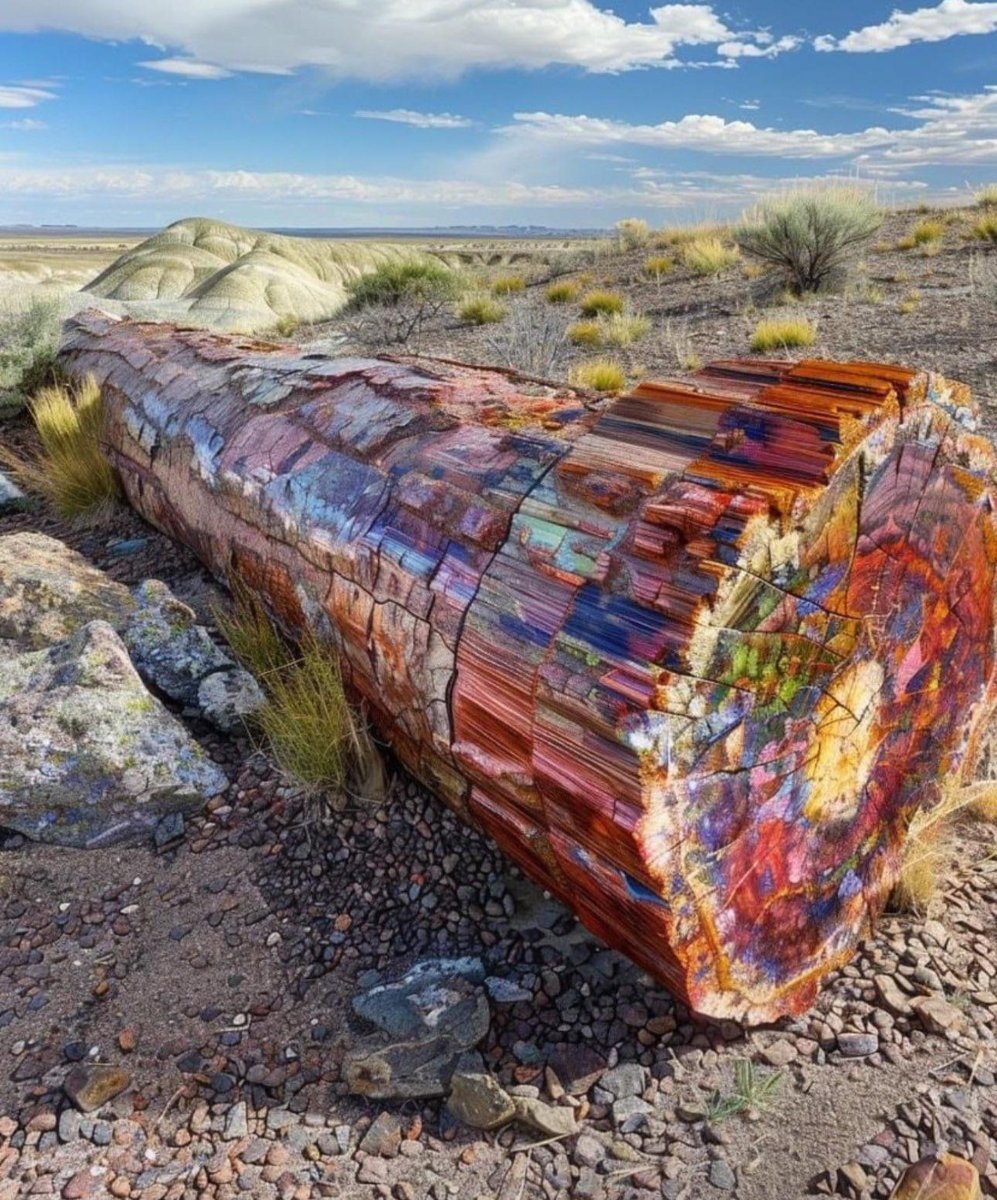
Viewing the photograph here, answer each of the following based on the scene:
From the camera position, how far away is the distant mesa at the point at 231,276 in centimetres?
2161

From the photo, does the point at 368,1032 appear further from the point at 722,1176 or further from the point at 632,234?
the point at 632,234

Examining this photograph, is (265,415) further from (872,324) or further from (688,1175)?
(872,324)

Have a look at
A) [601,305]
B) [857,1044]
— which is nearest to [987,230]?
[601,305]

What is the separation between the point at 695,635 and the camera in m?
1.50

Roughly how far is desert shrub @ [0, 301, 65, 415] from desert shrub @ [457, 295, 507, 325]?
485 cm

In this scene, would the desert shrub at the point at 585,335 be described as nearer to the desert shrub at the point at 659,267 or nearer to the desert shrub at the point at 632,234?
the desert shrub at the point at 659,267

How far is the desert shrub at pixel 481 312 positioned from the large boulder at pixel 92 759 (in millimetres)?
9056

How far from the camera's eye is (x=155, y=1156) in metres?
1.82

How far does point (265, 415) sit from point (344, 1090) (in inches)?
92.0

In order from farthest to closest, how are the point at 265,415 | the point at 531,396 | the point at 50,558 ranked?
the point at 50,558, the point at 265,415, the point at 531,396

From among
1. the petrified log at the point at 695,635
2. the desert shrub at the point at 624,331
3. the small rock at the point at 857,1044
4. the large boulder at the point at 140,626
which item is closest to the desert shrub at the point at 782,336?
the desert shrub at the point at 624,331

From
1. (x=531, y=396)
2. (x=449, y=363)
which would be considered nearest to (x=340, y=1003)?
(x=531, y=396)

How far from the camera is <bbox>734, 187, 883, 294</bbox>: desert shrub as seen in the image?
10.6 metres

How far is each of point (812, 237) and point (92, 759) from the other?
34.2 ft
